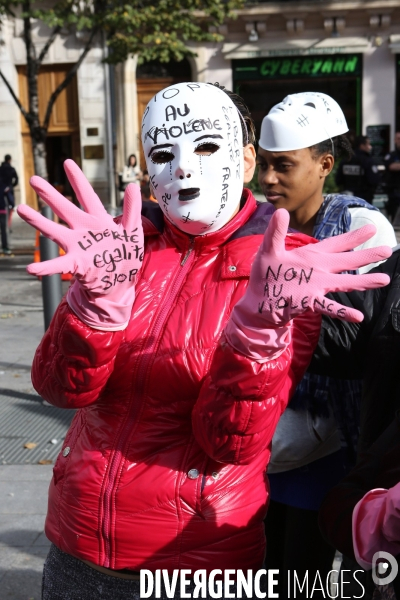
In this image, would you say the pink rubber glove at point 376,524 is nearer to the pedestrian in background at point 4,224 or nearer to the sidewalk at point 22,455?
the sidewalk at point 22,455

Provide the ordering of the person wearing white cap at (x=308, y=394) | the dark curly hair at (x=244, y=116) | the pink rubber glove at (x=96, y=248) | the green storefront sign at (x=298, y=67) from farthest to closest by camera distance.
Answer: the green storefront sign at (x=298, y=67)
the person wearing white cap at (x=308, y=394)
the dark curly hair at (x=244, y=116)
the pink rubber glove at (x=96, y=248)

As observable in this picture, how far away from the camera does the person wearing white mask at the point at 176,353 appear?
5.32 feet

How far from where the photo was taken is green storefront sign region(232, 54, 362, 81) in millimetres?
18109

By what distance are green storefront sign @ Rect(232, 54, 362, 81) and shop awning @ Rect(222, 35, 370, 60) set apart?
0.15 meters

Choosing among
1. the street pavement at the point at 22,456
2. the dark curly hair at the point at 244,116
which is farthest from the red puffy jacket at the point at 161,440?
the street pavement at the point at 22,456

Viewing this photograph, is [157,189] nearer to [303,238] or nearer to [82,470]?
[303,238]

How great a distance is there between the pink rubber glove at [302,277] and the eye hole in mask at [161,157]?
0.52 metres

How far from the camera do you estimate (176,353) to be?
1.83m

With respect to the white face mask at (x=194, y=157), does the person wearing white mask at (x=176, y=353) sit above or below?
below

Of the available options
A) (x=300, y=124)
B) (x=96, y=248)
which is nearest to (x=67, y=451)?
(x=96, y=248)

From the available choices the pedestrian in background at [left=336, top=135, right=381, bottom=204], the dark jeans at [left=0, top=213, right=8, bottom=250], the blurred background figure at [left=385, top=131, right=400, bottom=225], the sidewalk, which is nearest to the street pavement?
the sidewalk

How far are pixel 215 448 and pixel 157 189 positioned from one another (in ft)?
2.19

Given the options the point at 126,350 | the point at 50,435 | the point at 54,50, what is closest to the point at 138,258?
the point at 126,350

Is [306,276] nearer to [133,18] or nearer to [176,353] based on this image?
[176,353]
